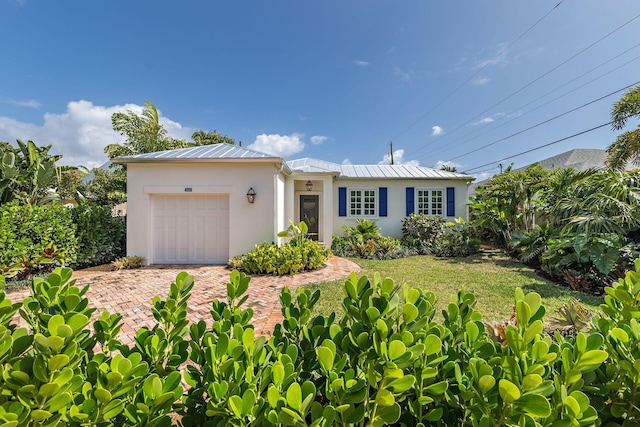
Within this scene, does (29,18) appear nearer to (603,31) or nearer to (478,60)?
(478,60)

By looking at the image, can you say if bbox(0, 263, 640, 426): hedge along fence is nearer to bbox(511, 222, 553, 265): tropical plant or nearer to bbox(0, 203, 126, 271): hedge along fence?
bbox(0, 203, 126, 271): hedge along fence

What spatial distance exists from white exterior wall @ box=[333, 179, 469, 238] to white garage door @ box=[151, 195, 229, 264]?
6.36 m

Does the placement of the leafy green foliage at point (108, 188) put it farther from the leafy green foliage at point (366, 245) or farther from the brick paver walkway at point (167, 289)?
the leafy green foliage at point (366, 245)

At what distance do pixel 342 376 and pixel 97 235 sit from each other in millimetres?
11000

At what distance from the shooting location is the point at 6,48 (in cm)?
730

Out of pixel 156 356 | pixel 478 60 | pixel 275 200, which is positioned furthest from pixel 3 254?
pixel 478 60

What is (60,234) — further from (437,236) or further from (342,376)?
(437,236)

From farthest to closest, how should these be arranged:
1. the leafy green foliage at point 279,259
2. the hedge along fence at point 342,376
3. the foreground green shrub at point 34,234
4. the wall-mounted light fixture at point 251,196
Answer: the wall-mounted light fixture at point 251,196, the leafy green foliage at point 279,259, the foreground green shrub at point 34,234, the hedge along fence at point 342,376

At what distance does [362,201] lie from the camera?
1370 cm

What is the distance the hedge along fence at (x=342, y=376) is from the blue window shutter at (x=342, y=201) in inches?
488

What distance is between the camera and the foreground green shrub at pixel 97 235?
8.51 metres

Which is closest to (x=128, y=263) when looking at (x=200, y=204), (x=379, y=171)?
(x=200, y=204)

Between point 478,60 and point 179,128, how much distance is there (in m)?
20.0

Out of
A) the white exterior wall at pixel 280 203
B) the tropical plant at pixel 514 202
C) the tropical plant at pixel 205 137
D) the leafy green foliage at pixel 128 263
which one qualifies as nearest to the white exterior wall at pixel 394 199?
the tropical plant at pixel 514 202
